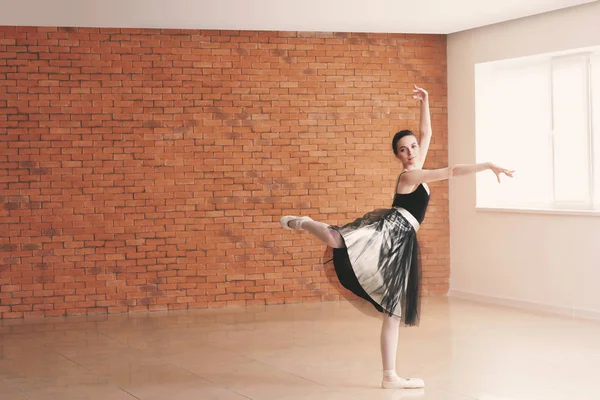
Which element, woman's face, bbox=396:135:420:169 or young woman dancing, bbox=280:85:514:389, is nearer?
young woman dancing, bbox=280:85:514:389

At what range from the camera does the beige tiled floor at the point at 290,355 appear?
612cm

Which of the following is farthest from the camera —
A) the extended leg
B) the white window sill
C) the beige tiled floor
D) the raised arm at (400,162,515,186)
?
the white window sill

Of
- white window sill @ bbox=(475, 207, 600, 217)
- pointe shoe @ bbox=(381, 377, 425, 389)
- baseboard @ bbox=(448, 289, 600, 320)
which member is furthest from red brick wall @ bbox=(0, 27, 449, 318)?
pointe shoe @ bbox=(381, 377, 425, 389)

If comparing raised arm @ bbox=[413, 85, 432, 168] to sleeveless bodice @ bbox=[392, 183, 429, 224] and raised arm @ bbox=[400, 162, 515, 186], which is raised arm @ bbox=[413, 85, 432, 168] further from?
raised arm @ bbox=[400, 162, 515, 186]

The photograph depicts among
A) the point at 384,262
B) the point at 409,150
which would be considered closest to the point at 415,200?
the point at 409,150

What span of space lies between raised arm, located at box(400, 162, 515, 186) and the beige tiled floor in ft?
3.25

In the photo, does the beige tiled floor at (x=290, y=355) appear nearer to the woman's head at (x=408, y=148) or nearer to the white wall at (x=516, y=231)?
the white wall at (x=516, y=231)

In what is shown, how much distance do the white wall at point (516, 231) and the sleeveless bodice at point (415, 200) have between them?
3.34 meters

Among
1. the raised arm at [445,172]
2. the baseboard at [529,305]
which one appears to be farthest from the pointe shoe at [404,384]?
the baseboard at [529,305]

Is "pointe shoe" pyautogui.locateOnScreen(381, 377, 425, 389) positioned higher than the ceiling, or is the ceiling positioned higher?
the ceiling

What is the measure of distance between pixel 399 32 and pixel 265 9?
2.27 m

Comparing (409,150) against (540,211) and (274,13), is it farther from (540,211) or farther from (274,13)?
(540,211)

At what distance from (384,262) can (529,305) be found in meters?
4.10

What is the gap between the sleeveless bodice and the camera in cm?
615
